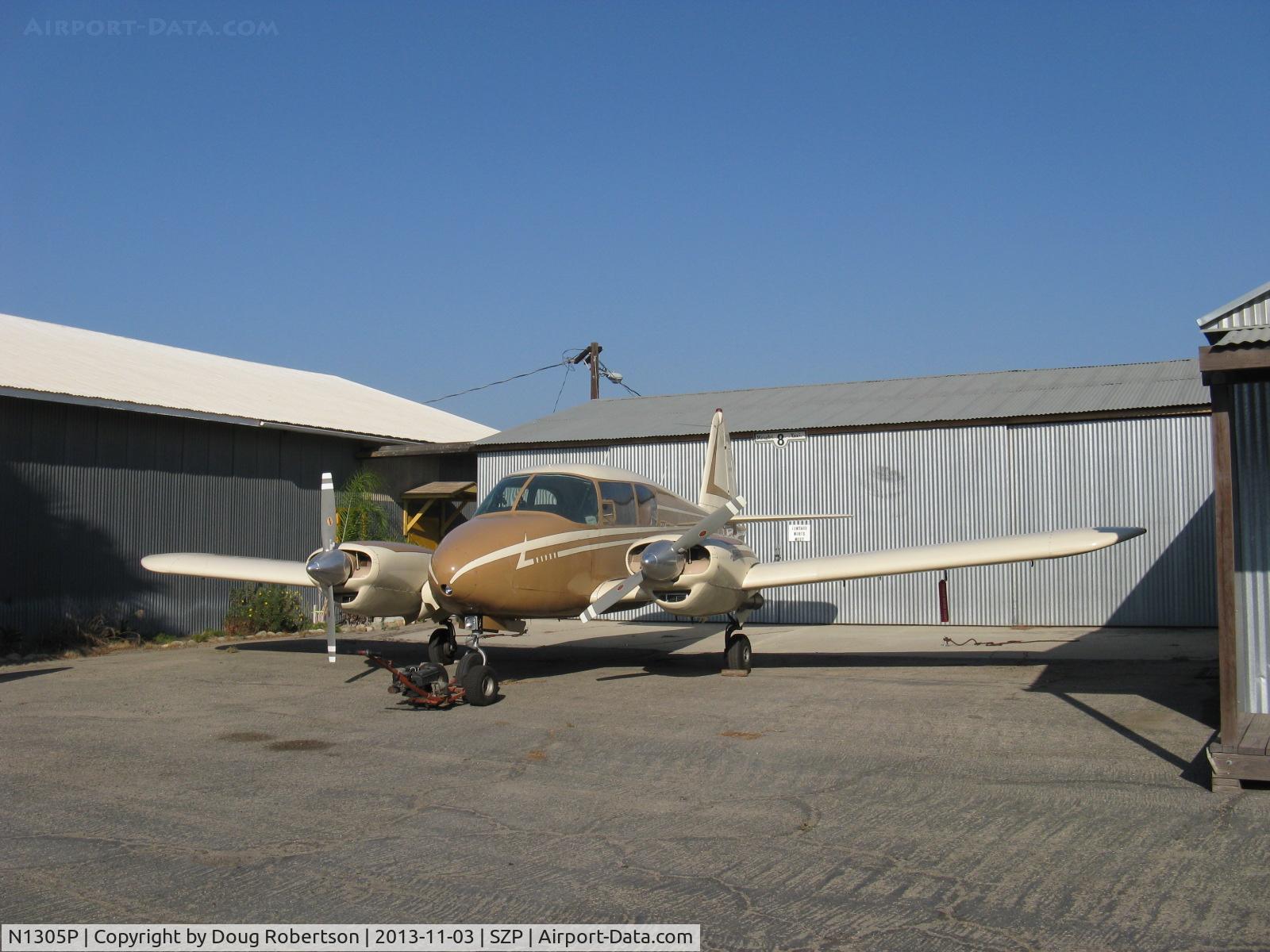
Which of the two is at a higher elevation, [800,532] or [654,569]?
[800,532]

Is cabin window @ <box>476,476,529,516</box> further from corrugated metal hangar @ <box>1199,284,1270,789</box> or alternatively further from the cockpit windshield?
corrugated metal hangar @ <box>1199,284,1270,789</box>

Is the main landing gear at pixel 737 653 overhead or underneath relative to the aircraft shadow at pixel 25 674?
overhead

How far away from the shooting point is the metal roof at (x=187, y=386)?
66.8 feet

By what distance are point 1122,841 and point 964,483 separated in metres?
16.1

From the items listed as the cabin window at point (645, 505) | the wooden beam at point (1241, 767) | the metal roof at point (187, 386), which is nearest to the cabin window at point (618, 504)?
the cabin window at point (645, 505)

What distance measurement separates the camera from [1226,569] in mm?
7812

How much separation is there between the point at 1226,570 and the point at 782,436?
15.9 metres

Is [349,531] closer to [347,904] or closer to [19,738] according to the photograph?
[19,738]

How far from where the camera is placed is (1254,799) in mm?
6953

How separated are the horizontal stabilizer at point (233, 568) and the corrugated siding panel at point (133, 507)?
2811 mm

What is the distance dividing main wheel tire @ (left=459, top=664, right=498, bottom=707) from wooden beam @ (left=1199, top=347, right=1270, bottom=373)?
7867 millimetres

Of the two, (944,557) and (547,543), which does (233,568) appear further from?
(944,557)

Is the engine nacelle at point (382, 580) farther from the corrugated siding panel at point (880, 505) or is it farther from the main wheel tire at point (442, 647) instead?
the corrugated siding panel at point (880, 505)

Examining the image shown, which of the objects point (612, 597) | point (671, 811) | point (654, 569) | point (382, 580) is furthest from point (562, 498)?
point (671, 811)
